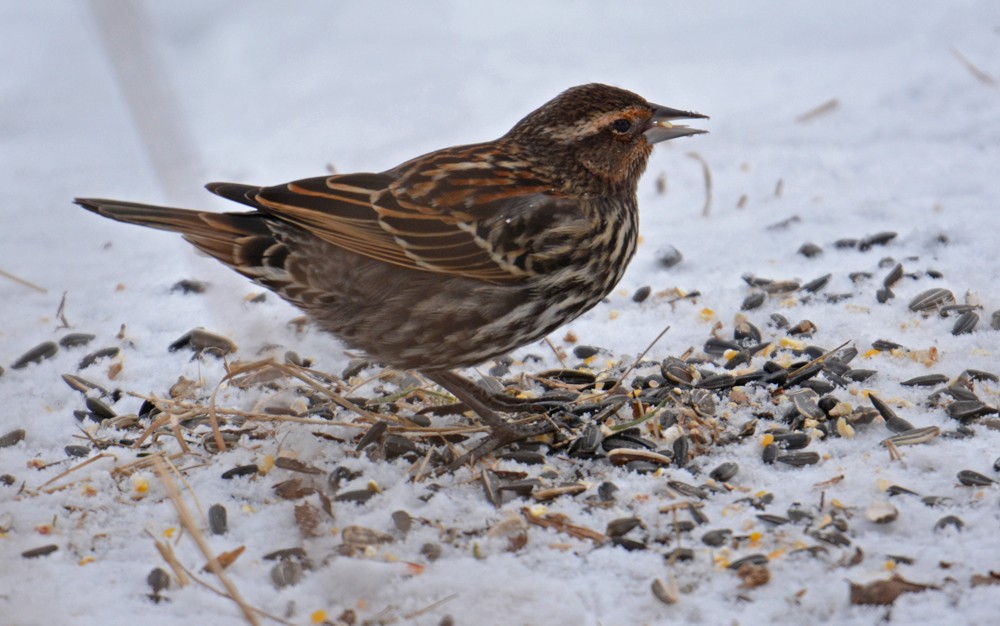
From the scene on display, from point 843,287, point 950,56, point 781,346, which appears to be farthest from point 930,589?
point 950,56

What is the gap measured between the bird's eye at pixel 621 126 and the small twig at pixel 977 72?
13.6ft

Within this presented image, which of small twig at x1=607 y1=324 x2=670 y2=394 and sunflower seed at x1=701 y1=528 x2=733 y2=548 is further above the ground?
small twig at x1=607 y1=324 x2=670 y2=394

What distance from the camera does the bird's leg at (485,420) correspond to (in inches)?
175

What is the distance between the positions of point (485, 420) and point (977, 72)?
5.19 meters

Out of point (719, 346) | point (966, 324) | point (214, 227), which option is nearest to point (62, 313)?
point (214, 227)

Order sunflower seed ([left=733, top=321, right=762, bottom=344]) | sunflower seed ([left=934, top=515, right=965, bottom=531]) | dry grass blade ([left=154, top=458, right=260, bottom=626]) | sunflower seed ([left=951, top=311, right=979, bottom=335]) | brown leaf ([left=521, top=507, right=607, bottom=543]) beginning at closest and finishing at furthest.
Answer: dry grass blade ([left=154, top=458, right=260, bottom=626]), sunflower seed ([left=934, top=515, right=965, bottom=531]), brown leaf ([left=521, top=507, right=607, bottom=543]), sunflower seed ([left=951, top=311, right=979, bottom=335]), sunflower seed ([left=733, top=321, right=762, bottom=344])

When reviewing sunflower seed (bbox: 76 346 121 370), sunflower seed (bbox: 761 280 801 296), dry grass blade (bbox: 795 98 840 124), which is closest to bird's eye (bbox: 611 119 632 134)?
sunflower seed (bbox: 761 280 801 296)

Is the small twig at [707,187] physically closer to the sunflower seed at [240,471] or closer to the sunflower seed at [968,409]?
the sunflower seed at [968,409]

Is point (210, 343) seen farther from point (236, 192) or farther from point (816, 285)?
point (816, 285)

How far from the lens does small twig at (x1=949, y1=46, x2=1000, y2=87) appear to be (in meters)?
7.94

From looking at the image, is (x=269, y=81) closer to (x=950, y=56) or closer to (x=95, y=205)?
(x=95, y=205)

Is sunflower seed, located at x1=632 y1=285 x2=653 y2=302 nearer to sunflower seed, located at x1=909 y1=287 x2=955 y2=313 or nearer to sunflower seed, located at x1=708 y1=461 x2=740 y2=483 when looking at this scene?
sunflower seed, located at x1=909 y1=287 x2=955 y2=313

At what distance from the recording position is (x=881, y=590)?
333 centimetres

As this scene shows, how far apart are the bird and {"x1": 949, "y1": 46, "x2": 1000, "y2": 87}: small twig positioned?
409 centimetres
